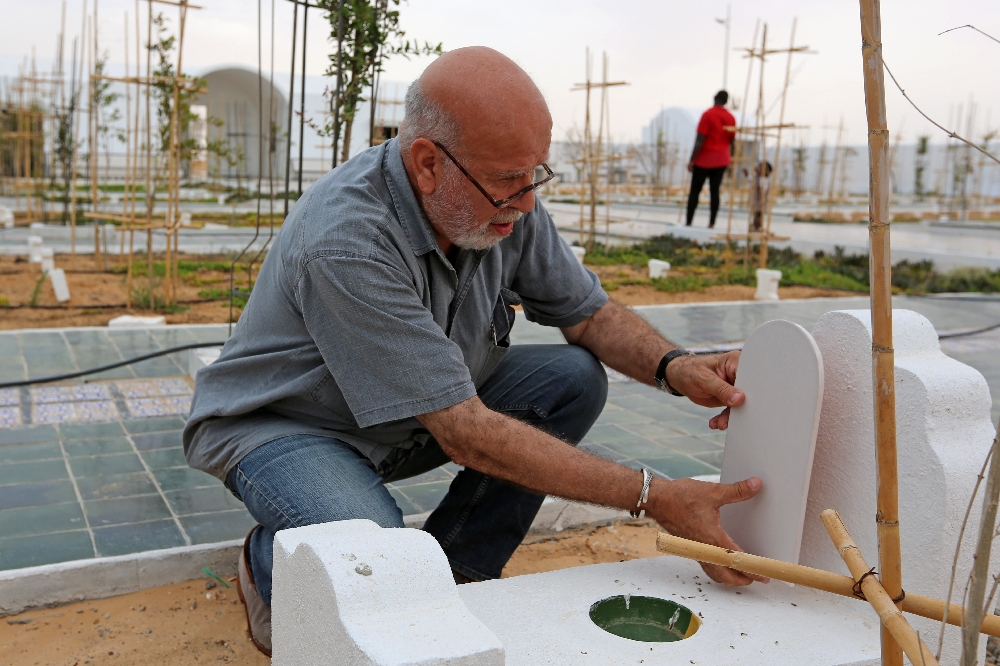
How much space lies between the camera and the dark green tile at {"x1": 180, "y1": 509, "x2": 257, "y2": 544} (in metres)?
2.64

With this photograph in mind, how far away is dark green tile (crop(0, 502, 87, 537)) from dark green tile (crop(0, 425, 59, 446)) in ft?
2.46

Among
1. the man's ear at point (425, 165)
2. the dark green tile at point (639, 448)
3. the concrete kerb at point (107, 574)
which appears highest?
the man's ear at point (425, 165)

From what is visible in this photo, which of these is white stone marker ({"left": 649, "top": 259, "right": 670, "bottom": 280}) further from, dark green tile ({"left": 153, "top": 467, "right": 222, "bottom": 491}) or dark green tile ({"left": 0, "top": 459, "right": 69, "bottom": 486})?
dark green tile ({"left": 0, "top": 459, "right": 69, "bottom": 486})

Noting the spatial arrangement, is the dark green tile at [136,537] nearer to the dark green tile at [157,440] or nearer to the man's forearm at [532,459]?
the dark green tile at [157,440]

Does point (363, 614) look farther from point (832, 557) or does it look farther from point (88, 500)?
point (88, 500)

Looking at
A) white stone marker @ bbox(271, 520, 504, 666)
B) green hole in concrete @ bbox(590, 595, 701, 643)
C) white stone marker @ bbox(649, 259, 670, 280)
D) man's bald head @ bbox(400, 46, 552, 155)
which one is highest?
man's bald head @ bbox(400, 46, 552, 155)

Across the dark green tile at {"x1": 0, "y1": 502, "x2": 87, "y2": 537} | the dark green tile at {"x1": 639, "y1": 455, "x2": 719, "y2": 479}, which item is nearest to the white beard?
the dark green tile at {"x1": 0, "y1": 502, "x2": 87, "y2": 537}

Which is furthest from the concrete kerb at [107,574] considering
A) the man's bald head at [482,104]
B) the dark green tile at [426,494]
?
the man's bald head at [482,104]

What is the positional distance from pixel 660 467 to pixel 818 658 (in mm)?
1959

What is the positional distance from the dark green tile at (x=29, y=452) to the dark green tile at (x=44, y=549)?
774mm

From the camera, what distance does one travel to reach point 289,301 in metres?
1.98

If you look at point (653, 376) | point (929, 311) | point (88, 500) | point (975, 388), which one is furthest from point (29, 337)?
point (929, 311)

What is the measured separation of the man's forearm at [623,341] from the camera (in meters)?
2.32

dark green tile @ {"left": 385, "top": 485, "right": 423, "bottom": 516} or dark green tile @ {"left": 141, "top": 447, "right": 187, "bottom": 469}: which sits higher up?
dark green tile @ {"left": 141, "top": 447, "right": 187, "bottom": 469}
